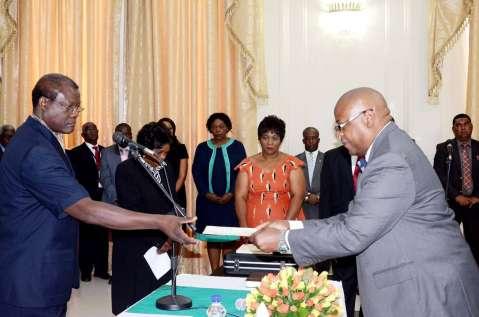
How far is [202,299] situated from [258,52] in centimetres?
459

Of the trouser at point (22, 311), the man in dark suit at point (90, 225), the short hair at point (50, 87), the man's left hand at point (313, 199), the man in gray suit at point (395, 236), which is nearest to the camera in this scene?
the man in gray suit at point (395, 236)

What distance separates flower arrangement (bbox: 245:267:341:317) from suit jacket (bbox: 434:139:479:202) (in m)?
4.64

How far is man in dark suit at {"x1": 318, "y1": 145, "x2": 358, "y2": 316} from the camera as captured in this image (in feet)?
15.4

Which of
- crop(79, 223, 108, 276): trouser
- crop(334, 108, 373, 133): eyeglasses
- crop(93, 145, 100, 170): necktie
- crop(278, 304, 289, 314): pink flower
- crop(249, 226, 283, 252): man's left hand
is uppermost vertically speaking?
crop(334, 108, 373, 133): eyeglasses

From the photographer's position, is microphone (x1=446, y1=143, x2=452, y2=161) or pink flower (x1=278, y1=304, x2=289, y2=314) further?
microphone (x1=446, y1=143, x2=452, y2=161)

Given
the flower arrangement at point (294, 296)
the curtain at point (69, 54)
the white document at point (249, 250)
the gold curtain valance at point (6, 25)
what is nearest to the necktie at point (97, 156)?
the curtain at point (69, 54)

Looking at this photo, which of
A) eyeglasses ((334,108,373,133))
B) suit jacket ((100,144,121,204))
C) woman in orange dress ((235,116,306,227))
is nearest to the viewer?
eyeglasses ((334,108,373,133))

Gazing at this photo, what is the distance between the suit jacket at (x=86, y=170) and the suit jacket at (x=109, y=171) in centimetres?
20

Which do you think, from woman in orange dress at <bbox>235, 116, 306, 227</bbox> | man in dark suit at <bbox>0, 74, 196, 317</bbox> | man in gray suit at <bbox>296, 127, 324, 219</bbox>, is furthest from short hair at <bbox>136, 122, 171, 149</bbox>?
man in gray suit at <bbox>296, 127, 324, 219</bbox>

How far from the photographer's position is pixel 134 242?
381 cm

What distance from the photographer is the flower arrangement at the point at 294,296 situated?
207 cm

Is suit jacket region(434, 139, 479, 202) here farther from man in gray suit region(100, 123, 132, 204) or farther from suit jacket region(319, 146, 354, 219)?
man in gray suit region(100, 123, 132, 204)

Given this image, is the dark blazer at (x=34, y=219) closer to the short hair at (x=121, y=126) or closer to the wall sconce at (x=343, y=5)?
the short hair at (x=121, y=126)

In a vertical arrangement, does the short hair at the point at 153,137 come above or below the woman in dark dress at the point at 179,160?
above
